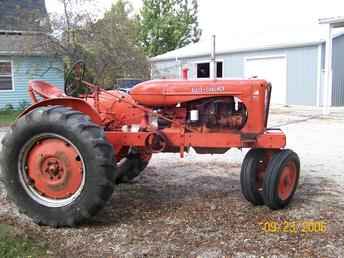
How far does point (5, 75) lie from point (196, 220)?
15296 millimetres

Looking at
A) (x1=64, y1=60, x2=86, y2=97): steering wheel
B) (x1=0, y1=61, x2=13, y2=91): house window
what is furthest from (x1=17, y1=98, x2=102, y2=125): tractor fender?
(x1=0, y1=61, x2=13, y2=91): house window

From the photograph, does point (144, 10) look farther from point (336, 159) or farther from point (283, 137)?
point (283, 137)

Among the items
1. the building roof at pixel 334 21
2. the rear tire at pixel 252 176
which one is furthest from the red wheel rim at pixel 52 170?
the building roof at pixel 334 21

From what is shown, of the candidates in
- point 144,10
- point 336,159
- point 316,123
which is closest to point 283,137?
point 336,159

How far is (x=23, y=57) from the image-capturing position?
1770 cm

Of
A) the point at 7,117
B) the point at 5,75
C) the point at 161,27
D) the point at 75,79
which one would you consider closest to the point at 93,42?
the point at 5,75

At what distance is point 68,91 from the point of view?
211 inches

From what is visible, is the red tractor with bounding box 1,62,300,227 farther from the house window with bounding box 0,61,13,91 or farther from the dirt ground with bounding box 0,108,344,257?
the house window with bounding box 0,61,13,91

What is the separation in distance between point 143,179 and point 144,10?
34.0 meters

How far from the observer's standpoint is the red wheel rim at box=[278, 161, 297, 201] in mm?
4500

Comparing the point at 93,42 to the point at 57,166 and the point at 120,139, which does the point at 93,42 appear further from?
the point at 57,166

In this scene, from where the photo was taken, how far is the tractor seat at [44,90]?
505 centimetres

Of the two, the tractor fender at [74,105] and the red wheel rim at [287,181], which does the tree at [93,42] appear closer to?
the tractor fender at [74,105]

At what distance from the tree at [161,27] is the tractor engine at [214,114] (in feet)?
109
